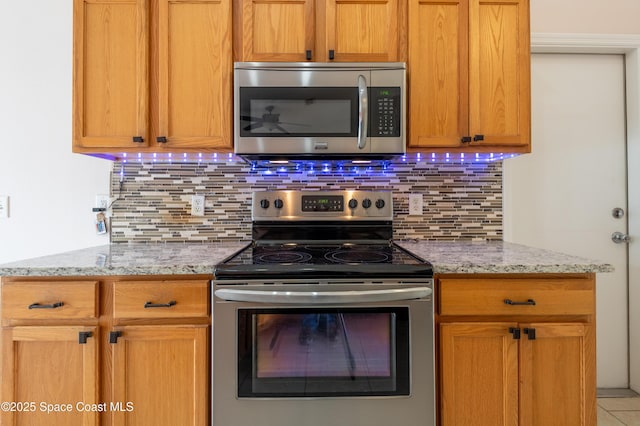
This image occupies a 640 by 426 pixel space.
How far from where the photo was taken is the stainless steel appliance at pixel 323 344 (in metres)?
1.26

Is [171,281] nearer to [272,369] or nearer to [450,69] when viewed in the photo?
[272,369]

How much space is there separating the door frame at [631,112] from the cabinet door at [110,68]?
7.01 feet

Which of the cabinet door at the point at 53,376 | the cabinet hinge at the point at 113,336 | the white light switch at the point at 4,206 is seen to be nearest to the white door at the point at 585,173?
the cabinet hinge at the point at 113,336

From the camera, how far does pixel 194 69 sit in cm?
157

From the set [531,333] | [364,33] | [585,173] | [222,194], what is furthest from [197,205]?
[585,173]

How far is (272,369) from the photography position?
129 centimetres

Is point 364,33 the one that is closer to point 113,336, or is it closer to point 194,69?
point 194,69

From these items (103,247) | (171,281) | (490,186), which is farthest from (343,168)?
(103,247)

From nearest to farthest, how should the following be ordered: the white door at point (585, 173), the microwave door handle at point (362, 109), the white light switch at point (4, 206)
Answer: the microwave door handle at point (362, 109) → the white light switch at point (4, 206) → the white door at point (585, 173)

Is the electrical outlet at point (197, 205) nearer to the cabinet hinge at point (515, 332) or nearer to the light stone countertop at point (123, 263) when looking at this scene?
the light stone countertop at point (123, 263)

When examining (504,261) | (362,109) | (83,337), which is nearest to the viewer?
(83,337)

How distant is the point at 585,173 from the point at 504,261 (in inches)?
47.1

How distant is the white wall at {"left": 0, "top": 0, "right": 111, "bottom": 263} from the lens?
6.21 ft

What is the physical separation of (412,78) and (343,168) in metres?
0.59
